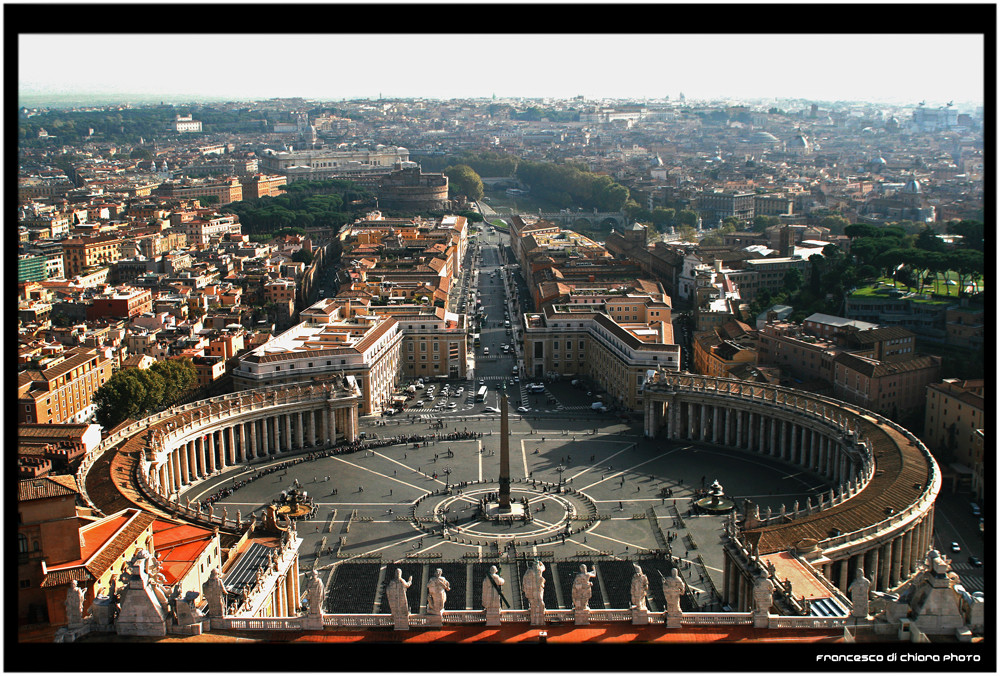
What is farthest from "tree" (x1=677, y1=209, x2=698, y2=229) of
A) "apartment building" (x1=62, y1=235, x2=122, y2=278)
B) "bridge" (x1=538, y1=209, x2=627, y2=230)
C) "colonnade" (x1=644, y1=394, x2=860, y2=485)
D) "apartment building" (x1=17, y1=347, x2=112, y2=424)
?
"apartment building" (x1=17, y1=347, x2=112, y2=424)

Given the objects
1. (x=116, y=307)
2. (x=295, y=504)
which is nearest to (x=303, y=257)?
(x=116, y=307)

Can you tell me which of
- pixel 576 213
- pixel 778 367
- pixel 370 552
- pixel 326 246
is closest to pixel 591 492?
pixel 370 552

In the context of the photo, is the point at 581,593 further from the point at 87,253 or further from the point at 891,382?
the point at 87,253

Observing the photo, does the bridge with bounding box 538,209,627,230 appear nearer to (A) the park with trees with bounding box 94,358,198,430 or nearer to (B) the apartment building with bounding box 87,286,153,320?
(B) the apartment building with bounding box 87,286,153,320

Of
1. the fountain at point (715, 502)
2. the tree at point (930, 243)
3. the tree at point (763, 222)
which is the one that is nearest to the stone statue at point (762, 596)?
the fountain at point (715, 502)

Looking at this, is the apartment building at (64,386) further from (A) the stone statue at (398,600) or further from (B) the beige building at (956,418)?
(B) the beige building at (956,418)

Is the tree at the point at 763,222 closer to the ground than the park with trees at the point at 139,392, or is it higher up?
higher up
